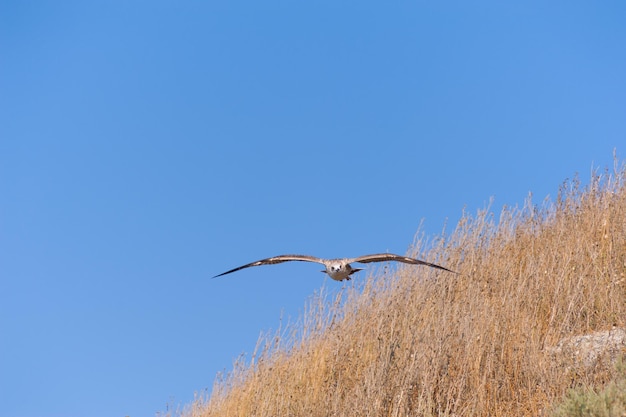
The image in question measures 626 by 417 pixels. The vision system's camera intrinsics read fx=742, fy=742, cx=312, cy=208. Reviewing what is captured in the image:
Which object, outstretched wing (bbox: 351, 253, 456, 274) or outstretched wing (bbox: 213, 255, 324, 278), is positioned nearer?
outstretched wing (bbox: 351, 253, 456, 274)

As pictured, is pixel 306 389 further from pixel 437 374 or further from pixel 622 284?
pixel 622 284

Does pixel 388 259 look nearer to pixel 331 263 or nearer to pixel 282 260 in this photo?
pixel 331 263

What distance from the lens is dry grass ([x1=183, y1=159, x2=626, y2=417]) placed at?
5852 millimetres

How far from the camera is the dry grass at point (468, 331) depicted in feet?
19.2

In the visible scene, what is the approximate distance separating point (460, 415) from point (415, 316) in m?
1.42

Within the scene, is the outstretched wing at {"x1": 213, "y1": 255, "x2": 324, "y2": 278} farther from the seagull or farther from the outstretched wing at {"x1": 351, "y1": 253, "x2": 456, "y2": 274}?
the outstretched wing at {"x1": 351, "y1": 253, "x2": 456, "y2": 274}

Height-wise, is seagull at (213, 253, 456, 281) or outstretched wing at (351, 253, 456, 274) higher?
seagull at (213, 253, 456, 281)

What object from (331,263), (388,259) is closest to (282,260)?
(331,263)

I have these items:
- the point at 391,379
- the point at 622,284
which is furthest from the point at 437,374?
the point at 622,284

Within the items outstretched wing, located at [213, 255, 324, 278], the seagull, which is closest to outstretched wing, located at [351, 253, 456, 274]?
the seagull

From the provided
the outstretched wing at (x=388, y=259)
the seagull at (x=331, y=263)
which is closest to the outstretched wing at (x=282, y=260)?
the seagull at (x=331, y=263)

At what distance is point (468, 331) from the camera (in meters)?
6.23

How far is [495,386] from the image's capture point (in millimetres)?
5895

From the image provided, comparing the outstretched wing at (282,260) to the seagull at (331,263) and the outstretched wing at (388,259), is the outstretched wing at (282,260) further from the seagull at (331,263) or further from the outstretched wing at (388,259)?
the outstretched wing at (388,259)
